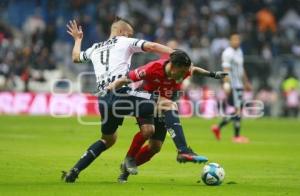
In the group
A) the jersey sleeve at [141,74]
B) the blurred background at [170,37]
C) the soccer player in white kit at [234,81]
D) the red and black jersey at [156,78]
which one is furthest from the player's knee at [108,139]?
the blurred background at [170,37]

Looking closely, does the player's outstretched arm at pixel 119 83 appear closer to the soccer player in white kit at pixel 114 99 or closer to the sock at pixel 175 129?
the soccer player in white kit at pixel 114 99

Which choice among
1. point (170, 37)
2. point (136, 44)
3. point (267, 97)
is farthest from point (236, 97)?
point (170, 37)

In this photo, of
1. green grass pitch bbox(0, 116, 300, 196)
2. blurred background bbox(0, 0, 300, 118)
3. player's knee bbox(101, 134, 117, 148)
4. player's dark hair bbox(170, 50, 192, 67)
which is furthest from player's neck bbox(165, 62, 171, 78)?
blurred background bbox(0, 0, 300, 118)

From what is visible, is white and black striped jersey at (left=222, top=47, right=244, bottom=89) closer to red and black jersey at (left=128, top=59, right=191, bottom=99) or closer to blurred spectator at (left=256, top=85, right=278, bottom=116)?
red and black jersey at (left=128, top=59, right=191, bottom=99)

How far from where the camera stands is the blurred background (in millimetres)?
33969

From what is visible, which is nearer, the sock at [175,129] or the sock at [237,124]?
the sock at [175,129]

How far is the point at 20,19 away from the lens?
3772cm

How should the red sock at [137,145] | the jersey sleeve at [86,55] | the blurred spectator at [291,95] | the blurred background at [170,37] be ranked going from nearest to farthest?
the red sock at [137,145] → the jersey sleeve at [86,55] → the blurred spectator at [291,95] → the blurred background at [170,37]

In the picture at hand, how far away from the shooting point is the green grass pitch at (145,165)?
38.1ft

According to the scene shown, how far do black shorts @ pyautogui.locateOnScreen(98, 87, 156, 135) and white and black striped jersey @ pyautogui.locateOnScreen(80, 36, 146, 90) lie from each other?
9.7 inches

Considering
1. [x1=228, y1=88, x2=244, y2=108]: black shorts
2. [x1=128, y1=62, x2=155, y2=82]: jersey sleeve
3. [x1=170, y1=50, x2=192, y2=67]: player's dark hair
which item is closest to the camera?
[x1=170, y1=50, x2=192, y2=67]: player's dark hair

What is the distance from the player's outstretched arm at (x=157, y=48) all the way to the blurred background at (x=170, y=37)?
21.1 meters

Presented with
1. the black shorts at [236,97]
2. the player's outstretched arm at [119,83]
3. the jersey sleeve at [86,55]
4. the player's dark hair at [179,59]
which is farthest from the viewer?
the black shorts at [236,97]

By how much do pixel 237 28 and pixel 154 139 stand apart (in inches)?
941
